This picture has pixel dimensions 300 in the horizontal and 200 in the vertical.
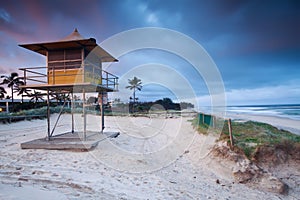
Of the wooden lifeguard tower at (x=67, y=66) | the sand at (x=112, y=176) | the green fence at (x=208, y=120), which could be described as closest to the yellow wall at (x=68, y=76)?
the wooden lifeguard tower at (x=67, y=66)

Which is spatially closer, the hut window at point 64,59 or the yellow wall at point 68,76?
the yellow wall at point 68,76

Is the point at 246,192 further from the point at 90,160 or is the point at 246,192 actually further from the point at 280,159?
the point at 90,160

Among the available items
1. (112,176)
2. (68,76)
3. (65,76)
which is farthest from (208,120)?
(65,76)

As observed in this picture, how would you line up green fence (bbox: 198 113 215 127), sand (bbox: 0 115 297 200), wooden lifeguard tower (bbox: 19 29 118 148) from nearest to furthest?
sand (bbox: 0 115 297 200), wooden lifeguard tower (bbox: 19 29 118 148), green fence (bbox: 198 113 215 127)

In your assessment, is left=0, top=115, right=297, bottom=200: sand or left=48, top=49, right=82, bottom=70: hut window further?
left=48, top=49, right=82, bottom=70: hut window

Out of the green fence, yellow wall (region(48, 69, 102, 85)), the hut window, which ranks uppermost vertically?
the hut window

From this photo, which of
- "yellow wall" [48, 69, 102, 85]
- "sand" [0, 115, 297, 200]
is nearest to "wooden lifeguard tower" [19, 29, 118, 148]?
"yellow wall" [48, 69, 102, 85]

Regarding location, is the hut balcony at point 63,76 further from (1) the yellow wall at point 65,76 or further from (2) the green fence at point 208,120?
(2) the green fence at point 208,120

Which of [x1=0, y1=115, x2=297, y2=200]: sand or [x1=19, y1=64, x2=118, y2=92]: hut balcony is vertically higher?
[x1=19, y1=64, x2=118, y2=92]: hut balcony

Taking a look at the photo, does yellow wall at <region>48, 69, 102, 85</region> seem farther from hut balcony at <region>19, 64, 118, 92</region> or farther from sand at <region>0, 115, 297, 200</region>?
sand at <region>0, 115, 297, 200</region>

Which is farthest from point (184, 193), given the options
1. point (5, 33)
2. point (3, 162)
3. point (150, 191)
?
point (5, 33)

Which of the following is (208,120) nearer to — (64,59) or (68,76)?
(68,76)

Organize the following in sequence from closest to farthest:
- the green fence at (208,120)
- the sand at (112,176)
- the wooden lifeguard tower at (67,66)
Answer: the sand at (112,176) → the wooden lifeguard tower at (67,66) → the green fence at (208,120)

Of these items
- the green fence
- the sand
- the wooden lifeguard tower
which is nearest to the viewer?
the sand
